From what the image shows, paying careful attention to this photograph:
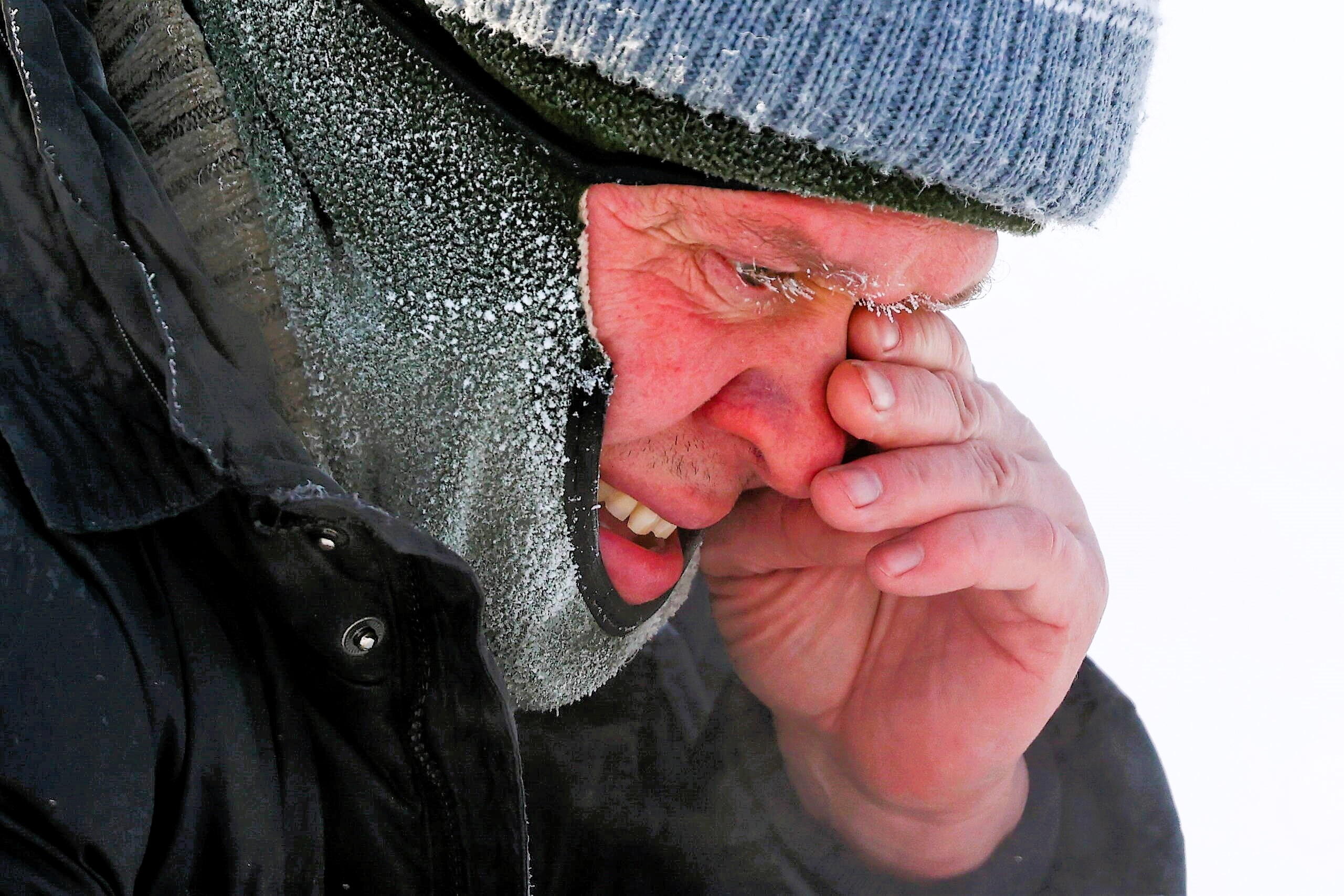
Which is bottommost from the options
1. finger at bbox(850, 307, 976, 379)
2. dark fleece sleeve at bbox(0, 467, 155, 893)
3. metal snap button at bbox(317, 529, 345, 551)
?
dark fleece sleeve at bbox(0, 467, 155, 893)

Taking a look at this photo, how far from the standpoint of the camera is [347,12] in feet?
3.15

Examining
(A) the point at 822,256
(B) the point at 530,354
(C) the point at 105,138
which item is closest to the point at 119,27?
(C) the point at 105,138

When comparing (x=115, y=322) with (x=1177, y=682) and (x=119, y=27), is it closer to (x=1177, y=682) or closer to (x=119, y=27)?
(x=119, y=27)

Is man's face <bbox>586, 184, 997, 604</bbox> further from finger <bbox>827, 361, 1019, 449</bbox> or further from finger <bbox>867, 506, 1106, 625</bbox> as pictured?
finger <bbox>867, 506, 1106, 625</bbox>

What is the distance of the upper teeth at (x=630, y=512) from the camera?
1.30m

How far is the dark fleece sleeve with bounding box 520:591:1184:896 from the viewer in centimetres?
151

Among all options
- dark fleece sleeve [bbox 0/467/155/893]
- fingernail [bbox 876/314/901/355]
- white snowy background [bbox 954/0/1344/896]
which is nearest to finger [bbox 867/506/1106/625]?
fingernail [bbox 876/314/901/355]

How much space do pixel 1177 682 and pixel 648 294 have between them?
1595mm

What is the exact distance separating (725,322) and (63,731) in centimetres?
68

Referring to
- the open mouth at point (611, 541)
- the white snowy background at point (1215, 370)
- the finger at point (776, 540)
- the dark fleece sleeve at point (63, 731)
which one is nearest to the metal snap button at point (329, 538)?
the dark fleece sleeve at point (63, 731)

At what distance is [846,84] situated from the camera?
83cm

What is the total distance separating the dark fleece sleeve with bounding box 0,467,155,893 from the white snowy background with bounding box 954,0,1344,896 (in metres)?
1.84

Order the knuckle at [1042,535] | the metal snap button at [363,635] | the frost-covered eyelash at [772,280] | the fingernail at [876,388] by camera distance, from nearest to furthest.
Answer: the metal snap button at [363,635] → the frost-covered eyelash at [772,280] → the fingernail at [876,388] → the knuckle at [1042,535]

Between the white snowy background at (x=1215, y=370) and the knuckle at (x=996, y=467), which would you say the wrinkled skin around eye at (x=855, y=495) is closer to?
the knuckle at (x=996, y=467)
